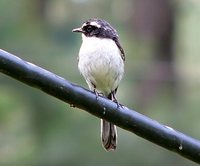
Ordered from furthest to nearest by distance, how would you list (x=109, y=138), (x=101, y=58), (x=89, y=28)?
1. (x=89, y=28)
2. (x=101, y=58)
3. (x=109, y=138)

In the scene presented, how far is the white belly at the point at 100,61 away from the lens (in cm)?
521

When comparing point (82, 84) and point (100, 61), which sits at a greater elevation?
point (82, 84)

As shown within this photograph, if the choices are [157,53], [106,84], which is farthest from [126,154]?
[157,53]

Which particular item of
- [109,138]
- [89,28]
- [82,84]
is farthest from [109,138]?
[82,84]

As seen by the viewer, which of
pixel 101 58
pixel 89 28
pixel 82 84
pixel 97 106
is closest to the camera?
pixel 97 106

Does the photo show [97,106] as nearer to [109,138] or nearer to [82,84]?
[109,138]

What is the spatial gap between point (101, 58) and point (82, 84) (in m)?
3.01

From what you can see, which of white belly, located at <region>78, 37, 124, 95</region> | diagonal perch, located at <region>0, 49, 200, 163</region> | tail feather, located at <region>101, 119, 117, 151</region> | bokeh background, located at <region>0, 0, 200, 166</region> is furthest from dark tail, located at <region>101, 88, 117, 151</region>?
bokeh background, located at <region>0, 0, 200, 166</region>

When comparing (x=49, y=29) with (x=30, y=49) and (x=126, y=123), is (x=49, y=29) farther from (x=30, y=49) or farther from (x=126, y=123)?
(x=126, y=123)

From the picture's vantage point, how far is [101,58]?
5215mm

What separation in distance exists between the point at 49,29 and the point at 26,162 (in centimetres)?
267

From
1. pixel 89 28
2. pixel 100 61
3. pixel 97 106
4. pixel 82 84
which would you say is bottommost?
pixel 97 106

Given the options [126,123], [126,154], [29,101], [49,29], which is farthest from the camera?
[49,29]

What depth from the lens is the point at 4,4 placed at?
9.31 m
